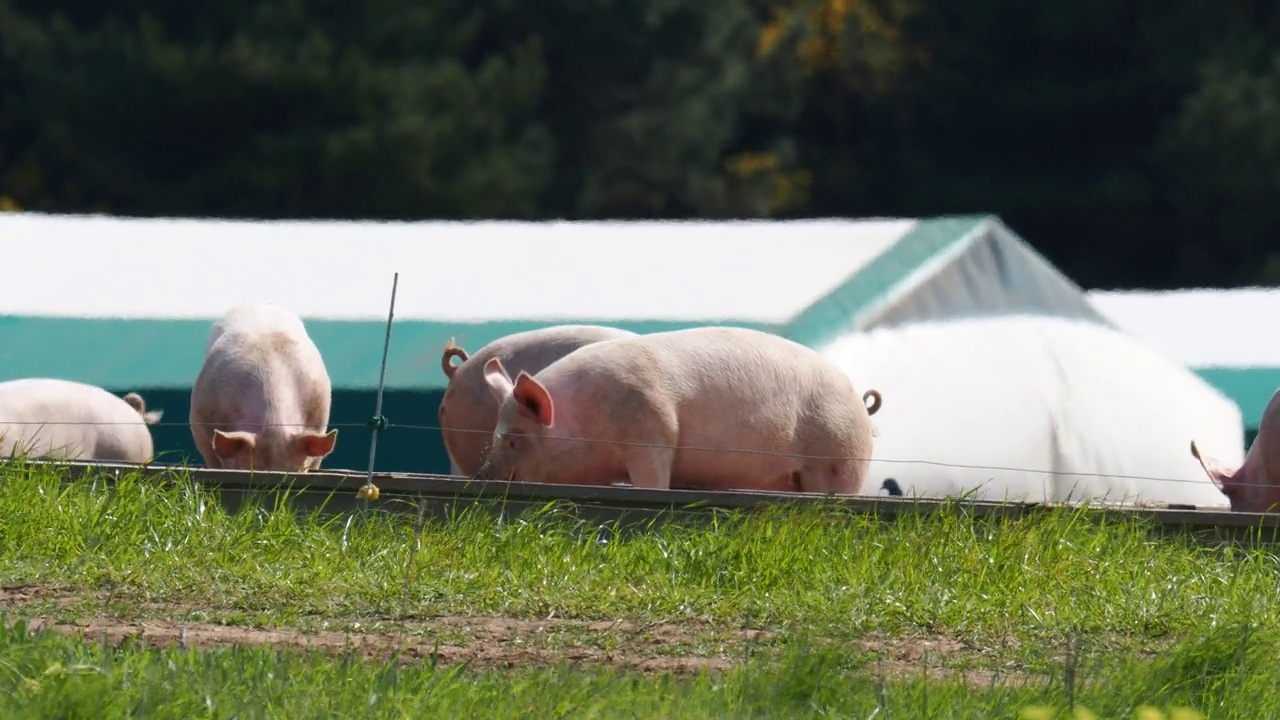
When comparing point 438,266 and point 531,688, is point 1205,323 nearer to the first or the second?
point 438,266

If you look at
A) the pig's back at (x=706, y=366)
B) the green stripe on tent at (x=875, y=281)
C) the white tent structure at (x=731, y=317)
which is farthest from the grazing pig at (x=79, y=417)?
the green stripe on tent at (x=875, y=281)

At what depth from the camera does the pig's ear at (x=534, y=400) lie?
7590mm

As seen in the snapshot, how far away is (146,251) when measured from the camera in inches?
570

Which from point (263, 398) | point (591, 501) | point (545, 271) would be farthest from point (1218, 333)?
point (591, 501)

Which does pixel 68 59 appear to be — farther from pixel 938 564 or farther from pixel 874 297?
pixel 938 564

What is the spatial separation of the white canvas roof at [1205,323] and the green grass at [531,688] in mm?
9207

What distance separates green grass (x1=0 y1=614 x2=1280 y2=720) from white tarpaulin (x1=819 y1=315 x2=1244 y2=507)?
18.9 ft

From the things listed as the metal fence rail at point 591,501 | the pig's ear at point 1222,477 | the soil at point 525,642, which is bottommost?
the soil at point 525,642

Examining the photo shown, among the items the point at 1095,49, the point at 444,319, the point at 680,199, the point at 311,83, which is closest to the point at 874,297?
the point at 444,319

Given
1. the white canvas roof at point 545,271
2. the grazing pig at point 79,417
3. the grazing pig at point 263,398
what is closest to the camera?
the grazing pig at point 263,398

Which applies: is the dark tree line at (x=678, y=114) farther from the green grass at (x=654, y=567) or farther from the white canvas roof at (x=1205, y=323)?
the green grass at (x=654, y=567)

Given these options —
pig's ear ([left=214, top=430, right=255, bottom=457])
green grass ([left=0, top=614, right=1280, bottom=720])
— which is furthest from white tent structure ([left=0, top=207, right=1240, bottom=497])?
green grass ([left=0, top=614, right=1280, bottom=720])

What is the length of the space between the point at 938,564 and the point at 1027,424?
5.47 metres

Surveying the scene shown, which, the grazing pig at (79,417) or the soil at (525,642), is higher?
the soil at (525,642)
